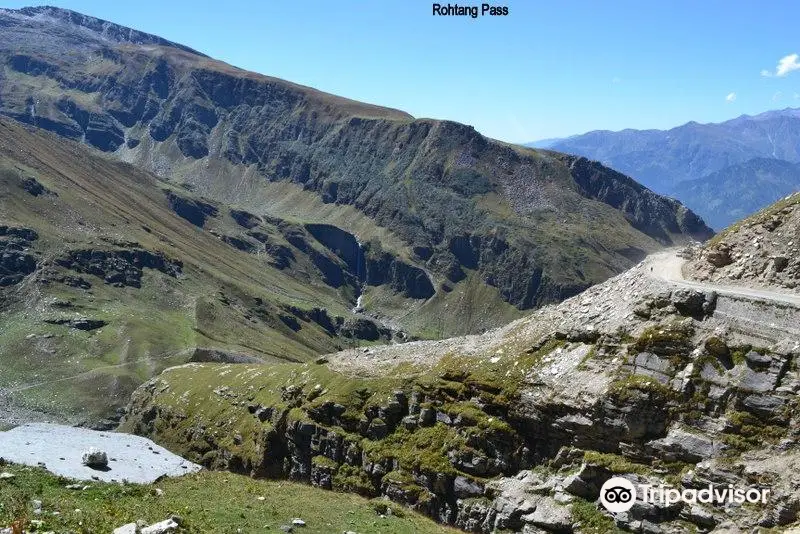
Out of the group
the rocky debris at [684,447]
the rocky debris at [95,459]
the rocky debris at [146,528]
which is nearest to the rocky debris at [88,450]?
the rocky debris at [95,459]

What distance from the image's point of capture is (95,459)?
202ft

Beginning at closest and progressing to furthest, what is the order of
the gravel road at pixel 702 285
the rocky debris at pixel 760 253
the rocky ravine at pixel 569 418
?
the rocky ravine at pixel 569 418
the gravel road at pixel 702 285
the rocky debris at pixel 760 253

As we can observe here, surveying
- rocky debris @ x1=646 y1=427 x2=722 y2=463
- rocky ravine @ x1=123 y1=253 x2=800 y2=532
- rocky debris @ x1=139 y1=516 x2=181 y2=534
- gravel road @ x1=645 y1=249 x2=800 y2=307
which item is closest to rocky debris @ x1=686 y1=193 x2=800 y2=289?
gravel road @ x1=645 y1=249 x2=800 y2=307

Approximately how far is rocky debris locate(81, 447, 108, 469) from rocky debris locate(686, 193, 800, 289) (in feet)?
192

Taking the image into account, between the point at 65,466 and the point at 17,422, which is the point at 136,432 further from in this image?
the point at 17,422

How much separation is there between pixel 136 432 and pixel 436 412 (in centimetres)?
5526

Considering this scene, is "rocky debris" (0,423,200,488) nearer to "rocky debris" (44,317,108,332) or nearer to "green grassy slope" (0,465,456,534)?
"green grassy slope" (0,465,456,534)

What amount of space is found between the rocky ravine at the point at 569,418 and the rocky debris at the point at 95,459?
1204cm

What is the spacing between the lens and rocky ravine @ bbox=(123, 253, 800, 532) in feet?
124

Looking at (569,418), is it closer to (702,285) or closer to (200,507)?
(702,285)

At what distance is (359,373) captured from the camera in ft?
212

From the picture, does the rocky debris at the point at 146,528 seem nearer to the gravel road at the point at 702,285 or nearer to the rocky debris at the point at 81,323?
the gravel road at the point at 702,285

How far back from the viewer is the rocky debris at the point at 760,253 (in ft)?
154

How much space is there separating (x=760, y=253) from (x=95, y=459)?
208 feet
